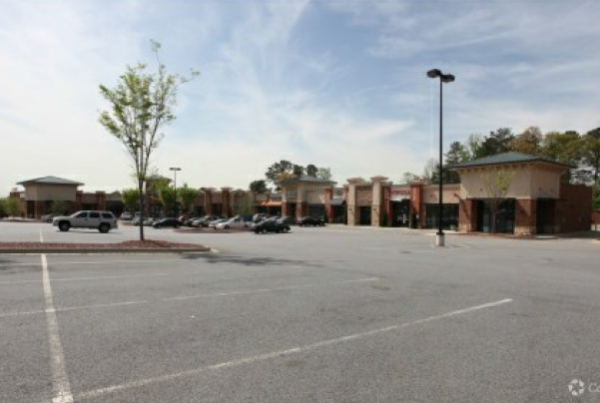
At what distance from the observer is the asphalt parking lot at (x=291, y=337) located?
520cm

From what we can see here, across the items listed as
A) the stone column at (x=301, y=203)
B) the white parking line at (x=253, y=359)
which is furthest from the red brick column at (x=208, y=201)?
the white parking line at (x=253, y=359)

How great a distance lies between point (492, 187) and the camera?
47438 millimetres

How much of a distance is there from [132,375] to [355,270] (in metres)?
10.9

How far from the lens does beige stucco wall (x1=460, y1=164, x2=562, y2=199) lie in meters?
44.6

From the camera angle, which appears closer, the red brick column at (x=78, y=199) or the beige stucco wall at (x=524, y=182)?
the beige stucco wall at (x=524, y=182)

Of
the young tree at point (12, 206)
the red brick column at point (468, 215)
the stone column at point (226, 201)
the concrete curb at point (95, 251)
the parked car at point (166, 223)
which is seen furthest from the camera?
the stone column at point (226, 201)

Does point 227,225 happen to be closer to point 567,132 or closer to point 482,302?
point 482,302

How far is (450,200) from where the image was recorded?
55.6m

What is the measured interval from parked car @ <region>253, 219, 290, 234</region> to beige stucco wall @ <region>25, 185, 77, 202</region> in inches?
2137

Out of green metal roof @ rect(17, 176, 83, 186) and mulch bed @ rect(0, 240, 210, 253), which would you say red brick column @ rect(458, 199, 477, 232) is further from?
green metal roof @ rect(17, 176, 83, 186)

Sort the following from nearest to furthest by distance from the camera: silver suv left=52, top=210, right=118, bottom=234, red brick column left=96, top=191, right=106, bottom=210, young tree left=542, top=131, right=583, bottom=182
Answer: silver suv left=52, top=210, right=118, bottom=234 → young tree left=542, top=131, right=583, bottom=182 → red brick column left=96, top=191, right=106, bottom=210

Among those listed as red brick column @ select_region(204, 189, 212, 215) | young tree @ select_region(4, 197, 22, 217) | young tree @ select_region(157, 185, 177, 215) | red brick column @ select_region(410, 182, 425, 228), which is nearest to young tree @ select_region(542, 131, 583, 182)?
red brick column @ select_region(410, 182, 425, 228)

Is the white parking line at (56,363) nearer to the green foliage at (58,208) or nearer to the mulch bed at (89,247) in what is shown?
the mulch bed at (89,247)

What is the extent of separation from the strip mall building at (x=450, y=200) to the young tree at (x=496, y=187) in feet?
0.34
